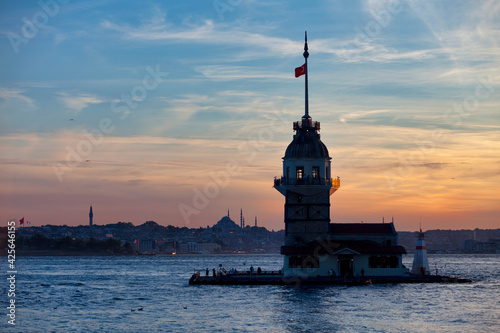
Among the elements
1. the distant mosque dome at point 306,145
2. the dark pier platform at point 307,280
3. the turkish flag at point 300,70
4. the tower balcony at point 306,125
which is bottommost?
the dark pier platform at point 307,280

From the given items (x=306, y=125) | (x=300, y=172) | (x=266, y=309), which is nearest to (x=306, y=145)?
(x=306, y=125)

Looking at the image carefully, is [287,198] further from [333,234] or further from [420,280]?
[420,280]

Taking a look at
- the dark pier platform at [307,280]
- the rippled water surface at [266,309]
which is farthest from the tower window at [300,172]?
the rippled water surface at [266,309]

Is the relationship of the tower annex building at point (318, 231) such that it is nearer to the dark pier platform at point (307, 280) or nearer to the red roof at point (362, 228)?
the red roof at point (362, 228)

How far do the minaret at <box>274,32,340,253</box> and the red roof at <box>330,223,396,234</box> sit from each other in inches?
70.5

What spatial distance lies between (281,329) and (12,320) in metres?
21.0

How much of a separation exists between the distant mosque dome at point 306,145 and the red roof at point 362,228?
7942 millimetres

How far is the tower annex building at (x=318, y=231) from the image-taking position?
8406 cm

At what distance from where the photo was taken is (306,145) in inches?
3497

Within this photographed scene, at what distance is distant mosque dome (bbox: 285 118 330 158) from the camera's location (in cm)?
8838

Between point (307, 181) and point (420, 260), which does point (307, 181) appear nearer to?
point (307, 181)

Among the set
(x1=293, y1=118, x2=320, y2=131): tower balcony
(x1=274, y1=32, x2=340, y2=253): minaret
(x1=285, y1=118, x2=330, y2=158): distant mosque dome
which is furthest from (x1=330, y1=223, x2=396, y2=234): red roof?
(x1=293, y1=118, x2=320, y2=131): tower balcony

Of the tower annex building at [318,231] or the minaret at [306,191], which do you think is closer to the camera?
the tower annex building at [318,231]

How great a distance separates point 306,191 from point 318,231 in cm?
451
